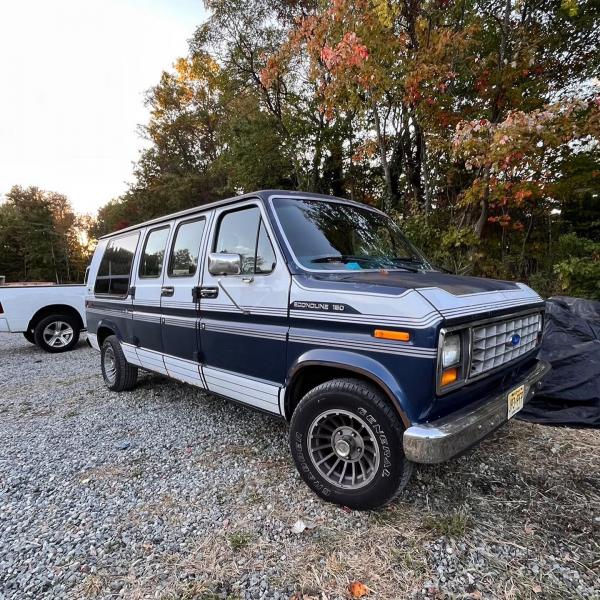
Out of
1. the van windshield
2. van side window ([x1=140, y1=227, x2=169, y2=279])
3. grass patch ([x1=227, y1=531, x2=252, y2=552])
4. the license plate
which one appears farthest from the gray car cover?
van side window ([x1=140, y1=227, x2=169, y2=279])

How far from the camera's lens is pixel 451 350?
202 cm

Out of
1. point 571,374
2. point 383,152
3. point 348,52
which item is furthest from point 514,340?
point 383,152

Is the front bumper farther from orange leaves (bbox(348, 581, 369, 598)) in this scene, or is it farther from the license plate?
orange leaves (bbox(348, 581, 369, 598))

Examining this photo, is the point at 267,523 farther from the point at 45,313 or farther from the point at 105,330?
the point at 45,313

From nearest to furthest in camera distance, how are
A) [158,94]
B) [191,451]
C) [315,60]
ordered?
[191,451] < [315,60] < [158,94]

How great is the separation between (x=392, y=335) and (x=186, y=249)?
246 centimetres

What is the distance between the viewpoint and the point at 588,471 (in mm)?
2729

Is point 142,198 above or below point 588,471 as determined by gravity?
above

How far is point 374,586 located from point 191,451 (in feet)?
6.52

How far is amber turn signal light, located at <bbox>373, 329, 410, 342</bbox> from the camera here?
1989 mm

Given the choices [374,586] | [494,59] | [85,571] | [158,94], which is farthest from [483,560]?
[158,94]

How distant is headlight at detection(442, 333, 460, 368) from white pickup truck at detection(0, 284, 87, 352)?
8416mm

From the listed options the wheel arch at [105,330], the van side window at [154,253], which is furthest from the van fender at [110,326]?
the van side window at [154,253]

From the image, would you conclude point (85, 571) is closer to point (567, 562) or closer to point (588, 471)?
point (567, 562)
